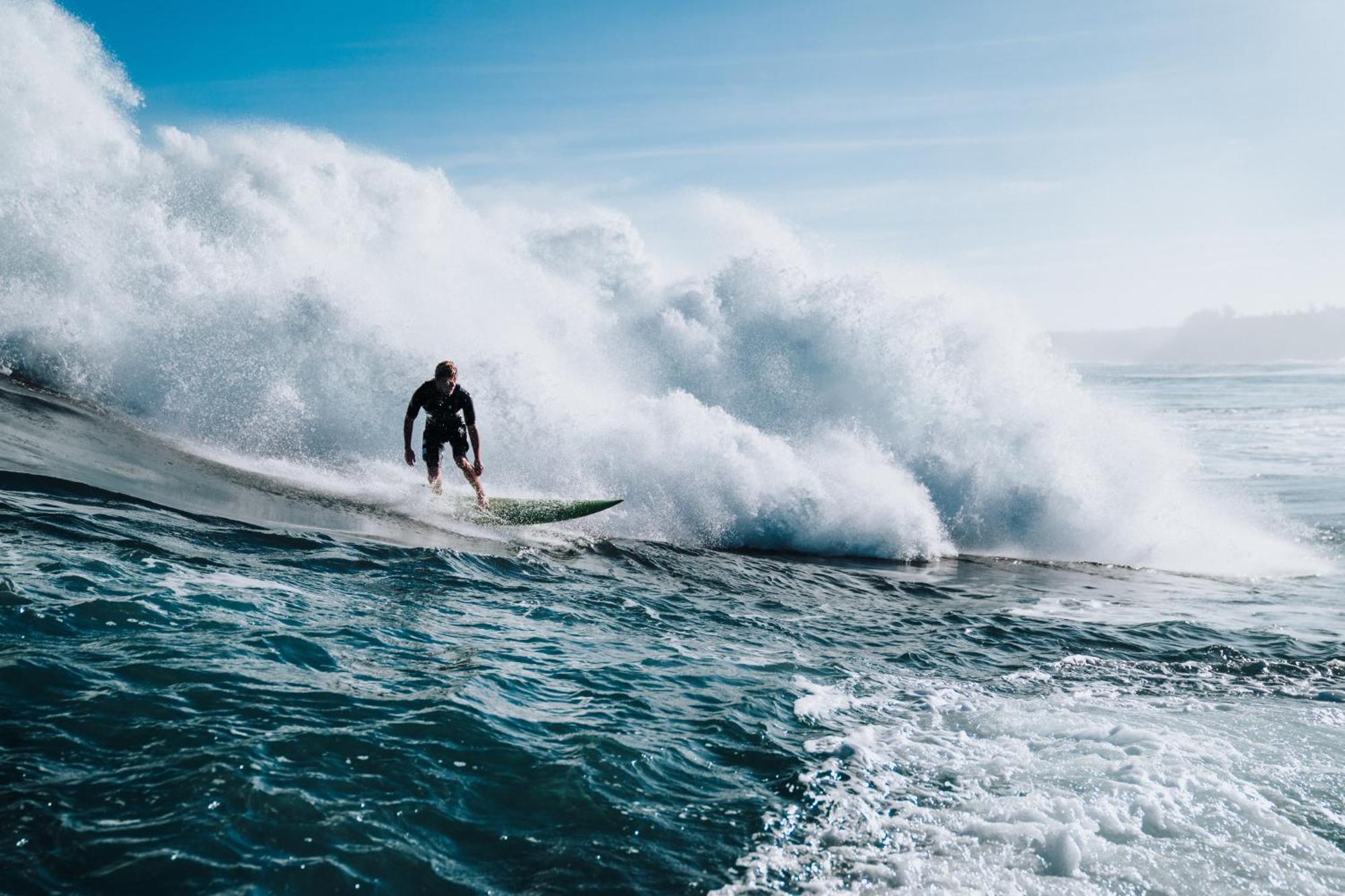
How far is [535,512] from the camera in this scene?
34.6 feet

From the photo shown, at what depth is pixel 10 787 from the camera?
145 inches

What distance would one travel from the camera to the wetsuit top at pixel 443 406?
34.4 feet

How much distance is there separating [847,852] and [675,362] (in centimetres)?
1292

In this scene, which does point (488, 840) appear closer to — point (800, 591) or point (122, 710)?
point (122, 710)

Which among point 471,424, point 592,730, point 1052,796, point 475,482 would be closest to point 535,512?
point 475,482

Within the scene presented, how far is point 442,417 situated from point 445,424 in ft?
0.33

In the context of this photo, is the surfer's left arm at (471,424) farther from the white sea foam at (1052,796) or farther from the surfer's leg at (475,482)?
the white sea foam at (1052,796)

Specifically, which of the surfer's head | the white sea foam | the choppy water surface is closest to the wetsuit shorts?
the surfer's head

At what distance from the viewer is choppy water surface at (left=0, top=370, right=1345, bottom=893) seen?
3756 mm

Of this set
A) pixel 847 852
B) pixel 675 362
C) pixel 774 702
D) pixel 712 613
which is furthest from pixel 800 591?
pixel 675 362

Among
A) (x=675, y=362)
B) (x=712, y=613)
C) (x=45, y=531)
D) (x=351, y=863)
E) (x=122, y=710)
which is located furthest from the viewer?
(x=675, y=362)

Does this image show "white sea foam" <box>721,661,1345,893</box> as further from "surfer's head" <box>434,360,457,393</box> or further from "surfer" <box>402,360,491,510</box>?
"surfer's head" <box>434,360,457,393</box>

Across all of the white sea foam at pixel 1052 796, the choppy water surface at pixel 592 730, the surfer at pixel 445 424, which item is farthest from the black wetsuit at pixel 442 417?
the white sea foam at pixel 1052 796

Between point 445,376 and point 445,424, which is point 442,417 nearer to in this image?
point 445,424
